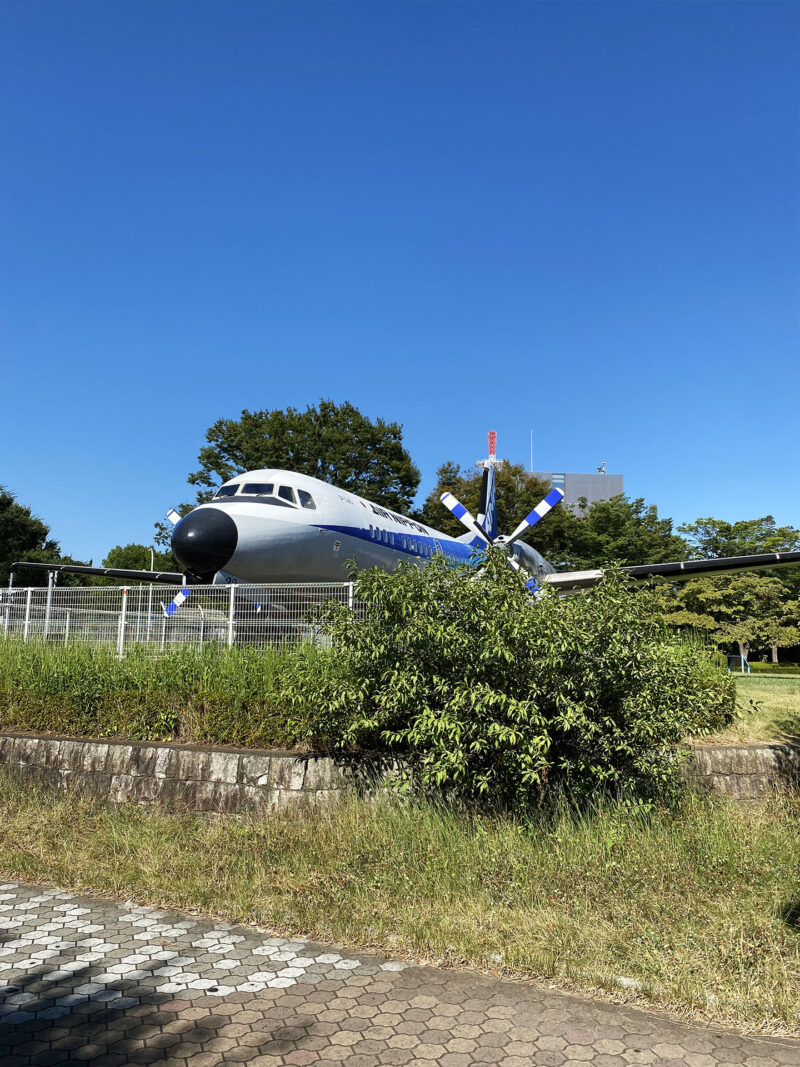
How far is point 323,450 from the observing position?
1531 inches

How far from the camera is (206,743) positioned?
7.16 metres

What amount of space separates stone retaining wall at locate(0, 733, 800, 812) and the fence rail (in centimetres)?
152

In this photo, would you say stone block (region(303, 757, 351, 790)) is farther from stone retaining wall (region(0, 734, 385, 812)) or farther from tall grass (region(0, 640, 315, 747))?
tall grass (region(0, 640, 315, 747))

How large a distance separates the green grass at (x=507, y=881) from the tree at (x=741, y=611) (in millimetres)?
33234

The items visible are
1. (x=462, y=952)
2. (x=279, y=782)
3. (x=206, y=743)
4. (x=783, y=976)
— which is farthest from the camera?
(x=206, y=743)

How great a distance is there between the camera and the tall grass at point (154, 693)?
Result: 7.17 metres

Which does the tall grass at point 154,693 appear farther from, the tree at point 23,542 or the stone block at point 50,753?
the tree at point 23,542

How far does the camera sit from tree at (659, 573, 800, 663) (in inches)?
1443

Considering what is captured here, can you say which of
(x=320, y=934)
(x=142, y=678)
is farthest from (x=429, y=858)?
(x=142, y=678)

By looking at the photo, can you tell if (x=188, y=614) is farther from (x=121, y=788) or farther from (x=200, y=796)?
(x=200, y=796)

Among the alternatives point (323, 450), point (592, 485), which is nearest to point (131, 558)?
point (323, 450)

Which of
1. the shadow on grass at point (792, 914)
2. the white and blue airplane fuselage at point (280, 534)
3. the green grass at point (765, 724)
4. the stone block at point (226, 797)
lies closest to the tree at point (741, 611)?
the white and blue airplane fuselage at point (280, 534)

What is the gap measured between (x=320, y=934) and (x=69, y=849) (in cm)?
254

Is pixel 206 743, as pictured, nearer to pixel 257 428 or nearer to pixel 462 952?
pixel 462 952
